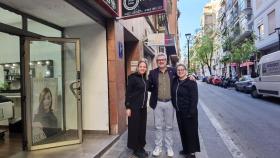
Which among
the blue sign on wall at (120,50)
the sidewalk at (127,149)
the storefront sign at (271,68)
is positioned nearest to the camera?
the sidewalk at (127,149)

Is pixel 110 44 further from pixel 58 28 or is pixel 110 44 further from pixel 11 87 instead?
pixel 11 87

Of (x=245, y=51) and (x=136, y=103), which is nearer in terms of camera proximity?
(x=136, y=103)

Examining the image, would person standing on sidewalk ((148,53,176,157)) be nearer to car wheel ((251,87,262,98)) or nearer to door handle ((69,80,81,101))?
door handle ((69,80,81,101))

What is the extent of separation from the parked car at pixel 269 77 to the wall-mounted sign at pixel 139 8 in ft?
31.7

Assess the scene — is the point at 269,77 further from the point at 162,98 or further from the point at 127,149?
the point at 162,98

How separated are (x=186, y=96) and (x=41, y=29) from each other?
381cm

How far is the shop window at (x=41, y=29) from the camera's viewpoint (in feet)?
25.8

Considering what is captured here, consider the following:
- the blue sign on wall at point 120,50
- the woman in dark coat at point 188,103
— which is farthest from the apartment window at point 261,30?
the woman in dark coat at point 188,103


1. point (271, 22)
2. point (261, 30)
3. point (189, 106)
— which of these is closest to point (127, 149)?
point (189, 106)

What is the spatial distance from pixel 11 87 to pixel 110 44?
3611mm

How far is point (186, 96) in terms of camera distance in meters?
6.71

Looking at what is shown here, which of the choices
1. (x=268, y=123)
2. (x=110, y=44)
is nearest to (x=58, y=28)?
(x=110, y=44)

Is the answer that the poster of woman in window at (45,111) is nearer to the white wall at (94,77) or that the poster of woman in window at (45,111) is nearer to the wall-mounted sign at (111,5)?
the white wall at (94,77)

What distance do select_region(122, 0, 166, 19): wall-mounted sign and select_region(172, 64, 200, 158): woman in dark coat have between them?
3.15 meters
